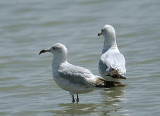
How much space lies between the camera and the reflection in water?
8.90 m

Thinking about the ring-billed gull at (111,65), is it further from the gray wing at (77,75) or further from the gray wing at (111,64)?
the gray wing at (77,75)

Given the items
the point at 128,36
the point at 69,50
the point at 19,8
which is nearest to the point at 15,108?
the point at 69,50

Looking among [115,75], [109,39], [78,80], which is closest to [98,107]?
[78,80]


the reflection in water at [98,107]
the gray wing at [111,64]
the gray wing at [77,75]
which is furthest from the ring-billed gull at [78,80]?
the gray wing at [111,64]

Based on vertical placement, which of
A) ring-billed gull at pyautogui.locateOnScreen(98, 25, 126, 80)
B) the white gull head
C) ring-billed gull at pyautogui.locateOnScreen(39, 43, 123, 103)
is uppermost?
the white gull head

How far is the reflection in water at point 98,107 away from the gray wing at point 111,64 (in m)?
0.47

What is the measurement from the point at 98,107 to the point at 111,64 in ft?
3.80

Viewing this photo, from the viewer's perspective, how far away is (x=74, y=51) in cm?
1407

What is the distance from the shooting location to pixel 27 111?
925 cm

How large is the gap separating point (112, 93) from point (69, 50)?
4.27 metres

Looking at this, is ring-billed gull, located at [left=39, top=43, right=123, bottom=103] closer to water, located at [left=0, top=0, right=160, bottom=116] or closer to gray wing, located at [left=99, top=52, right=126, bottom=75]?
water, located at [left=0, top=0, right=160, bottom=116]

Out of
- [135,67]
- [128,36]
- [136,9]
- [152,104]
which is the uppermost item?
[136,9]

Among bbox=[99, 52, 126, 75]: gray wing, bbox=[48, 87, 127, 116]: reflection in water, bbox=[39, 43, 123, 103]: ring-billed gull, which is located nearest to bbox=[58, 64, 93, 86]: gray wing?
bbox=[39, 43, 123, 103]: ring-billed gull

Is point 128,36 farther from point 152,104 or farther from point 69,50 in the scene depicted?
point 152,104
